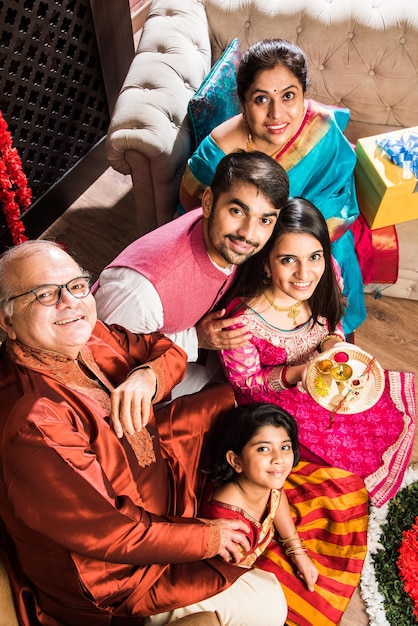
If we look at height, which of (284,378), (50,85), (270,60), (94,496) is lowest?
(94,496)

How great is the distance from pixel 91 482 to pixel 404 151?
1652mm

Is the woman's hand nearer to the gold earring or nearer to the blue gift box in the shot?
the gold earring

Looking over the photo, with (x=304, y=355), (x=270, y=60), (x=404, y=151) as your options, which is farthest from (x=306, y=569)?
(x=270, y=60)

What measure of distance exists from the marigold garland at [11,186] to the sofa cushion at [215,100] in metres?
0.74

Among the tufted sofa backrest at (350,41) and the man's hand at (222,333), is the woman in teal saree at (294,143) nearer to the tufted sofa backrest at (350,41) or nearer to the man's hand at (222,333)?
the tufted sofa backrest at (350,41)

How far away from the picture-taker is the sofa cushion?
7.25 feet

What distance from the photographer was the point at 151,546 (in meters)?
1.36

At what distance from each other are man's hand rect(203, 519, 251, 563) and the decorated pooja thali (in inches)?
17.8

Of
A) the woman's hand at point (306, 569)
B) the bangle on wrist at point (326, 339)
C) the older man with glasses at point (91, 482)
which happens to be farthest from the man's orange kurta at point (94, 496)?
the bangle on wrist at point (326, 339)

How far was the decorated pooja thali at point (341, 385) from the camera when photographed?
1.77 meters

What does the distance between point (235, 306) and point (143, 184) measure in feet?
2.29

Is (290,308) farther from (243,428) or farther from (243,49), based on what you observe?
(243,49)

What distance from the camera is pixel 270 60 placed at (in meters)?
1.85

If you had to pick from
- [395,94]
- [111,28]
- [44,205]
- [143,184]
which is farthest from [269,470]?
[111,28]
